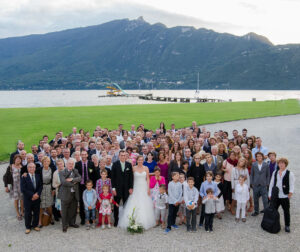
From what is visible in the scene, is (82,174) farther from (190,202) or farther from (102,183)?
(190,202)

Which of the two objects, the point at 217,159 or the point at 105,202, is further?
the point at 217,159

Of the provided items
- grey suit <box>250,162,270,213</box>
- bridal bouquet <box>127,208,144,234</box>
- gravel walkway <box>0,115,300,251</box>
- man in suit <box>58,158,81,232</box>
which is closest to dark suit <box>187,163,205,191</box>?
gravel walkway <box>0,115,300,251</box>

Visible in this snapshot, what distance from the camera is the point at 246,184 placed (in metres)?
9.07

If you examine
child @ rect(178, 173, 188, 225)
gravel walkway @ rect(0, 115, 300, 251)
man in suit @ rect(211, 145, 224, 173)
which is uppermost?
man in suit @ rect(211, 145, 224, 173)

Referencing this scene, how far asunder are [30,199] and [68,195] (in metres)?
1.12

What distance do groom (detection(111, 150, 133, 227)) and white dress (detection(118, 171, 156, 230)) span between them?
169 millimetres

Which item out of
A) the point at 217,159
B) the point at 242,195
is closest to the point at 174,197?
the point at 242,195

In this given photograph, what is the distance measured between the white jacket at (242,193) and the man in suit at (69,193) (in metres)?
5.08

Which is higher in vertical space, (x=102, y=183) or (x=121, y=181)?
(x=121, y=181)

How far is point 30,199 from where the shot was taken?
8172 mm

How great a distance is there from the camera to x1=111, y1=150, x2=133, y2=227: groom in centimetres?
853

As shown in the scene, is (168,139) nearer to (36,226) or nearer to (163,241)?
(163,241)

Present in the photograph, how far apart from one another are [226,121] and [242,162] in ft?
87.2

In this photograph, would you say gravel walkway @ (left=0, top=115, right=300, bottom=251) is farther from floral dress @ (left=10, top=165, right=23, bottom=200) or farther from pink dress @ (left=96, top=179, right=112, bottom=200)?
pink dress @ (left=96, top=179, right=112, bottom=200)
